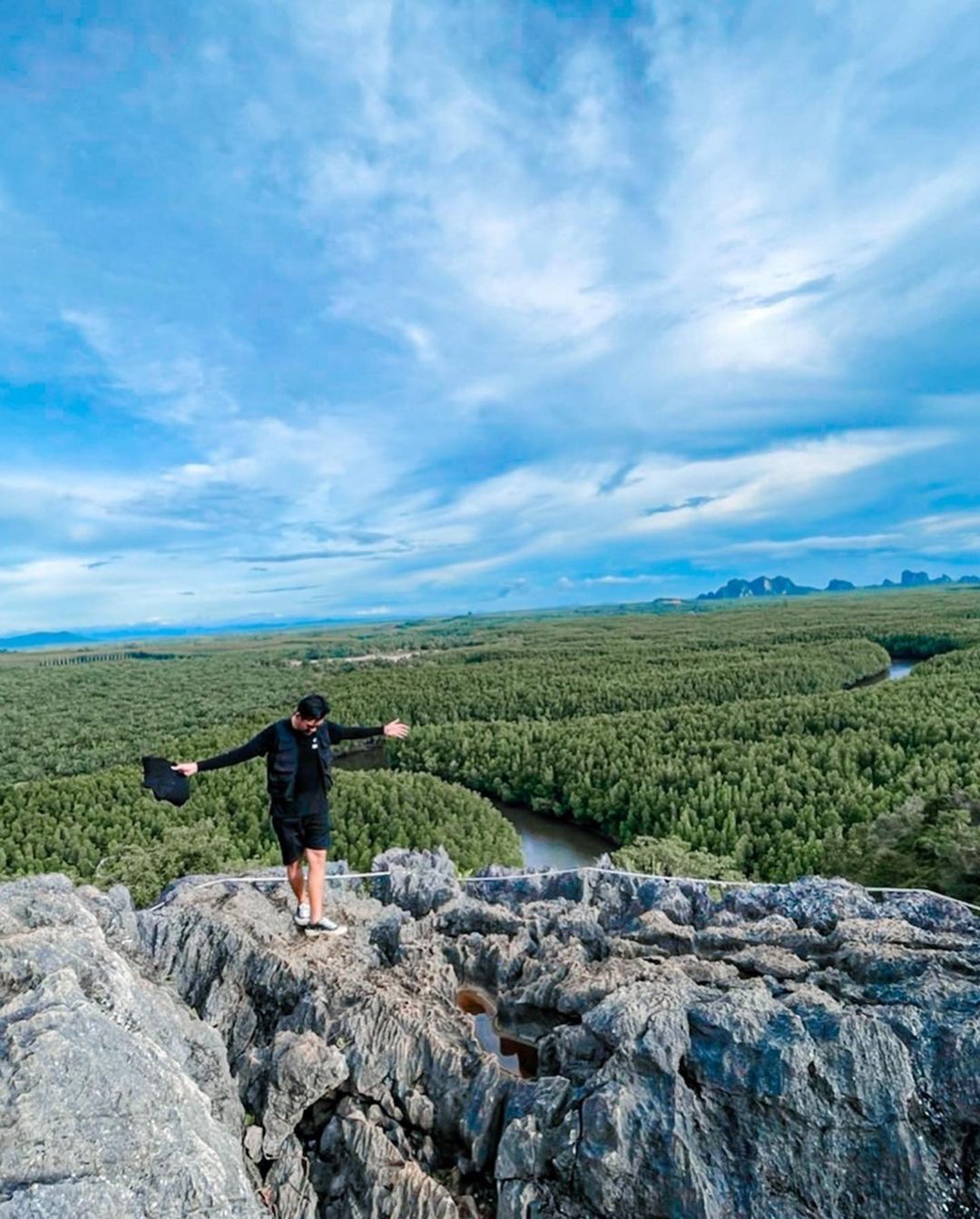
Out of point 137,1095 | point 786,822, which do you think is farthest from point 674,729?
point 137,1095

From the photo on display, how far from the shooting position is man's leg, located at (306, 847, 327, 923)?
26.2 ft

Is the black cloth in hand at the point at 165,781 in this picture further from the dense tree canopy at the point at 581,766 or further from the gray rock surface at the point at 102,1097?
the dense tree canopy at the point at 581,766

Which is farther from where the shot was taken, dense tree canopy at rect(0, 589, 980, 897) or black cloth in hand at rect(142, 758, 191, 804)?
dense tree canopy at rect(0, 589, 980, 897)

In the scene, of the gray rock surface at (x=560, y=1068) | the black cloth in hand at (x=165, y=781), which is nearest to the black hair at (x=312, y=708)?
the black cloth in hand at (x=165, y=781)

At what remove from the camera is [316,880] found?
26.7 ft

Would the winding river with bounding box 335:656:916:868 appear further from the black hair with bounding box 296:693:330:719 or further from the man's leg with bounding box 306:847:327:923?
the black hair with bounding box 296:693:330:719

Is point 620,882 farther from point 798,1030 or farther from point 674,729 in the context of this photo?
point 674,729

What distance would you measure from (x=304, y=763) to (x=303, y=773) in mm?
121

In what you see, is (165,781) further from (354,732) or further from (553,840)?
(553,840)

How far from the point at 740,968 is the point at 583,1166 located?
2637mm

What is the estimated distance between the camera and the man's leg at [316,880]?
799cm

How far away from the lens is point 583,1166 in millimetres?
5289

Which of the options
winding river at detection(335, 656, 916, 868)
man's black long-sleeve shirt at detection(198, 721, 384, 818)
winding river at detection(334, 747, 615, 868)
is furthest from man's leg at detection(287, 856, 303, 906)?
winding river at detection(334, 747, 615, 868)

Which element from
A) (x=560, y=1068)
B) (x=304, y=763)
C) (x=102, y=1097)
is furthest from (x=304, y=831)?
(x=560, y=1068)
